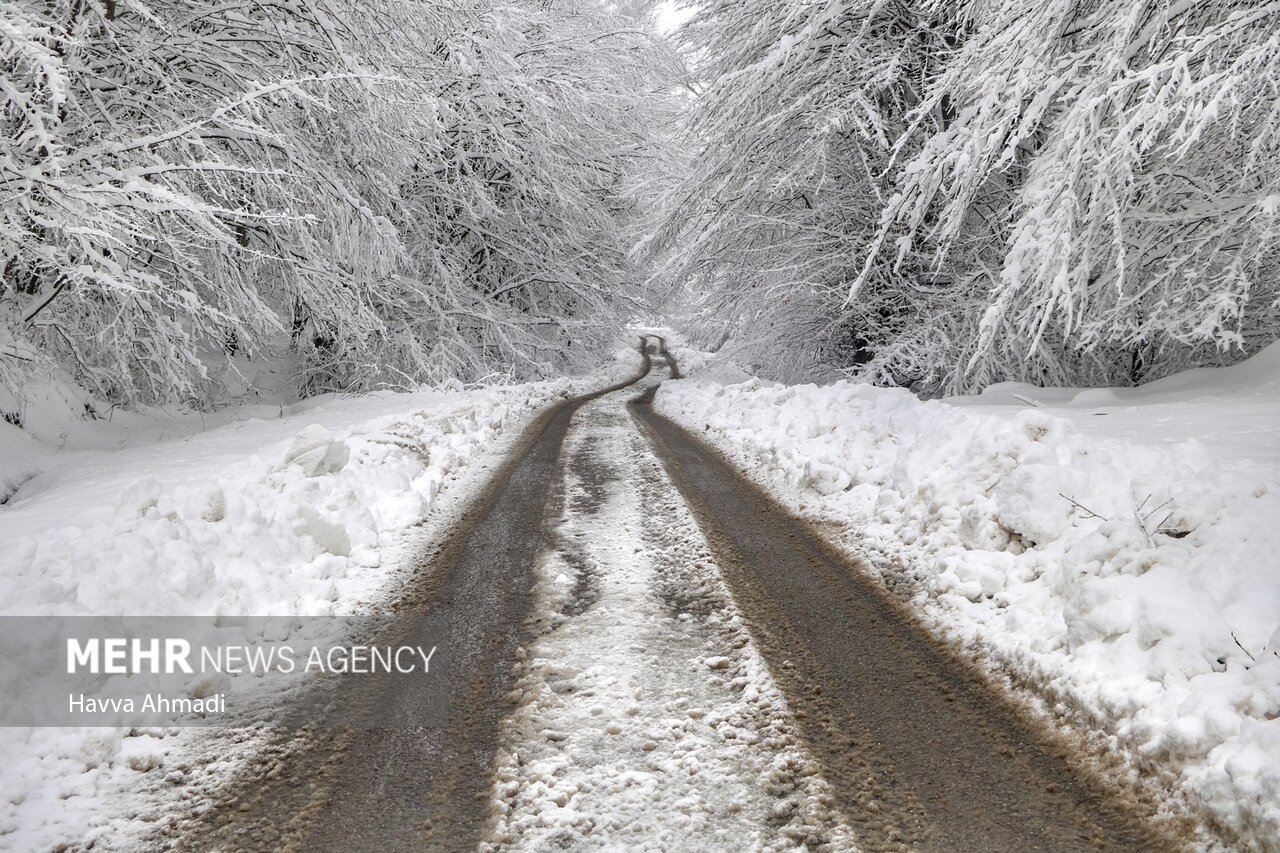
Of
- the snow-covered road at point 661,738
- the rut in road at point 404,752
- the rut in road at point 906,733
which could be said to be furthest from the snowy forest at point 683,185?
the rut in road at point 404,752

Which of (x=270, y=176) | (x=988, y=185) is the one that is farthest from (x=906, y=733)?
(x=988, y=185)

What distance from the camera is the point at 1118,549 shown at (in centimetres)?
335

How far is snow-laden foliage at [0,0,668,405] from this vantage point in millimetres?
5867

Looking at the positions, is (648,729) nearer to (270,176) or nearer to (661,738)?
(661,738)

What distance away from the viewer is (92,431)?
27.4ft

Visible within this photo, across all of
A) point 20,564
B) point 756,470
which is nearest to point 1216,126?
point 756,470

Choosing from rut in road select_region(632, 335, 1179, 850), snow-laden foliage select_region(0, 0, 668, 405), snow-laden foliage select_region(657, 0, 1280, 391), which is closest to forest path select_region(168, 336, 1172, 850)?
rut in road select_region(632, 335, 1179, 850)

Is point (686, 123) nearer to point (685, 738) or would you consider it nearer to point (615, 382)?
point (685, 738)

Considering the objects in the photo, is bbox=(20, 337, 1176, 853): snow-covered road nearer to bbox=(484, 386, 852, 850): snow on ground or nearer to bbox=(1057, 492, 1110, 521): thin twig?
bbox=(484, 386, 852, 850): snow on ground

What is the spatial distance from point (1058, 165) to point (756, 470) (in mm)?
4205

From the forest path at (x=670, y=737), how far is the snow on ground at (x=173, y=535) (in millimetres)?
471

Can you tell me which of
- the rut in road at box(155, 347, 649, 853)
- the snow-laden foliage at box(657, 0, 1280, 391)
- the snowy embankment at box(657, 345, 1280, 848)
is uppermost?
the snow-laden foliage at box(657, 0, 1280, 391)

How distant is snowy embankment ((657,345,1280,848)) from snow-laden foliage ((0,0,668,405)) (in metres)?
5.86

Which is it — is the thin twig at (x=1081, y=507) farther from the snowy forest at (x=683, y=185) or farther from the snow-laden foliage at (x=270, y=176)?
the snow-laden foliage at (x=270, y=176)
